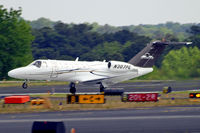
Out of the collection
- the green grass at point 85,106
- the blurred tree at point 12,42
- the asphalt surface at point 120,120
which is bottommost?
the asphalt surface at point 120,120

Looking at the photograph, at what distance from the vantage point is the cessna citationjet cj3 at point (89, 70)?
140 feet

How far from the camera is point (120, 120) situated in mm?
28547

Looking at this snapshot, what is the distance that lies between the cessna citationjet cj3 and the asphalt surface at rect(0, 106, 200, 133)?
1112cm

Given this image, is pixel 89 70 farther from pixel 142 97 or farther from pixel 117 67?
pixel 142 97

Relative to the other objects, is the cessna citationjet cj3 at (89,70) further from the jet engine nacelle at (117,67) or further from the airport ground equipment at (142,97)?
the airport ground equipment at (142,97)

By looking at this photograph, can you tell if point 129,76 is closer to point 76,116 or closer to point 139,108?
point 139,108

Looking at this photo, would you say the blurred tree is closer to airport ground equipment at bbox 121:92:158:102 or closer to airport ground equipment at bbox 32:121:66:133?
airport ground equipment at bbox 121:92:158:102

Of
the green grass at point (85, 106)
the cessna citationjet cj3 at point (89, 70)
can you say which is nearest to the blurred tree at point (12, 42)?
the cessna citationjet cj3 at point (89, 70)

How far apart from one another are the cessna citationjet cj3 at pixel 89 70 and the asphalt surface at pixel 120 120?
11.1 metres

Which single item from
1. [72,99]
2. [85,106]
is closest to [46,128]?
[85,106]

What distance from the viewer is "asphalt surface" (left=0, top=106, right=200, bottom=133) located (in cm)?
2556

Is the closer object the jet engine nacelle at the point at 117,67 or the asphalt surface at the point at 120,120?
the asphalt surface at the point at 120,120

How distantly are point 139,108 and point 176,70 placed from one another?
1795 cm

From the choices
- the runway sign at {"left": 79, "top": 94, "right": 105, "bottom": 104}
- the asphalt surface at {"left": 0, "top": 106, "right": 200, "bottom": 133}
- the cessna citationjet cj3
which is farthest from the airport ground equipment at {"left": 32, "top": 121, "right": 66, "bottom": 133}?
the cessna citationjet cj3
